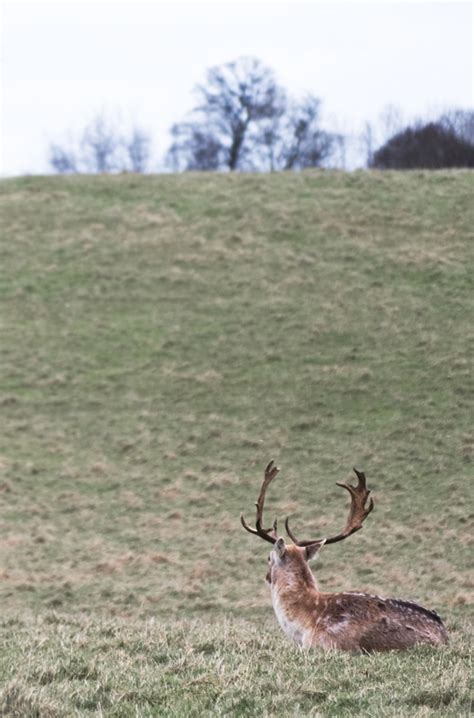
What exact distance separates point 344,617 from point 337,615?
0.25 ft

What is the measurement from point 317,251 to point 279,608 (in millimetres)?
23906

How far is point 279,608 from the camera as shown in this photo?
8547 mm

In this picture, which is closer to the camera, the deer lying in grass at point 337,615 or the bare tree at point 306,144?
the deer lying in grass at point 337,615

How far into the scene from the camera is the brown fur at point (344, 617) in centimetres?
772

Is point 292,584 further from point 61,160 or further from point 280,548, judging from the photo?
point 61,160

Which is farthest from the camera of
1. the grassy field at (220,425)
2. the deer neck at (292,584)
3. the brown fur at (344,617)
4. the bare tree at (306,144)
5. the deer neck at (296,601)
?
the bare tree at (306,144)

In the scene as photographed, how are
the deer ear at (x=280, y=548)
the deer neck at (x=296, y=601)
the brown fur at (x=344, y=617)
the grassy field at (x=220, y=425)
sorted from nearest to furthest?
the grassy field at (x=220, y=425)
the brown fur at (x=344, y=617)
the deer neck at (x=296, y=601)
the deer ear at (x=280, y=548)

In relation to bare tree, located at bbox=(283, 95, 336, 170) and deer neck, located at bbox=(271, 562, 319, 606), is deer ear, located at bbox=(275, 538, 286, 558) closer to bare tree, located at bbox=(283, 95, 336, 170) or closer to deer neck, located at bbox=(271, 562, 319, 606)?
deer neck, located at bbox=(271, 562, 319, 606)

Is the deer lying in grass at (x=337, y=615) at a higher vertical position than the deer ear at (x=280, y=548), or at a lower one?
lower

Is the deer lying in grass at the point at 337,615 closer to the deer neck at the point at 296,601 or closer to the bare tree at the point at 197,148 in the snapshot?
the deer neck at the point at 296,601

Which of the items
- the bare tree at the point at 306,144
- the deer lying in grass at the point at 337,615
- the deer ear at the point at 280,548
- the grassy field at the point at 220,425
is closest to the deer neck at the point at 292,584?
the deer lying in grass at the point at 337,615

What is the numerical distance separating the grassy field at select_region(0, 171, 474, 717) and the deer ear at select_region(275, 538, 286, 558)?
0.63 meters

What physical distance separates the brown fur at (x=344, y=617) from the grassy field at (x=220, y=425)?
11.3 inches

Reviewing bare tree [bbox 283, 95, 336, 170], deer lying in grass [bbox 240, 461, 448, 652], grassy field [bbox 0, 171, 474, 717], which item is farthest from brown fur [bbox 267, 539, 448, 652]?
bare tree [bbox 283, 95, 336, 170]
